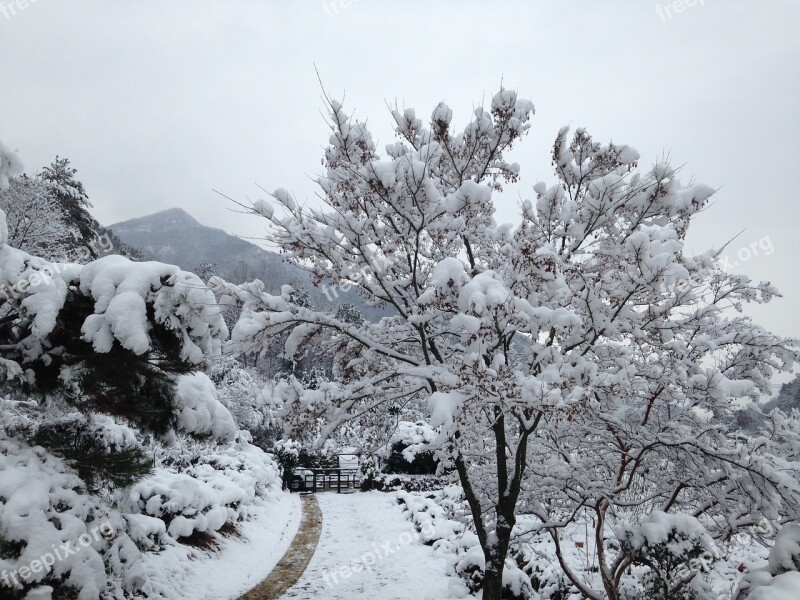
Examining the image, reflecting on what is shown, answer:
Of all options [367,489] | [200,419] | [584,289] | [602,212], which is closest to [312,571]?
[200,419]

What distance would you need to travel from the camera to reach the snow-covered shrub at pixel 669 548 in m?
4.47

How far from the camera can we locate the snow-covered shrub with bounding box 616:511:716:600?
447 cm

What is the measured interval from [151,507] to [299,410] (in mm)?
4842

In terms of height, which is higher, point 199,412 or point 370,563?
point 199,412

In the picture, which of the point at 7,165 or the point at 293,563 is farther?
the point at 293,563

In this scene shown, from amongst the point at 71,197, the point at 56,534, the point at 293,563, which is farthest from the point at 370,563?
the point at 71,197

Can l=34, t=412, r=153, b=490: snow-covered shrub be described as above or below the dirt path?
above

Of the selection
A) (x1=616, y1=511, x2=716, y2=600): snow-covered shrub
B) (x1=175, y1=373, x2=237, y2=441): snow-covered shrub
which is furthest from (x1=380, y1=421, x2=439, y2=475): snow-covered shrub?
(x1=175, y1=373, x2=237, y2=441): snow-covered shrub

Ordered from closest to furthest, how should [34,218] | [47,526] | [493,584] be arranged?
1. [47,526]
2. [493,584]
3. [34,218]

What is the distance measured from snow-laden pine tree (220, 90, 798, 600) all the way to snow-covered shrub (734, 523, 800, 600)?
0.93ft

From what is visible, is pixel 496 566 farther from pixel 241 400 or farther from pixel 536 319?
pixel 241 400

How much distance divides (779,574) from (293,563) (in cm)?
752

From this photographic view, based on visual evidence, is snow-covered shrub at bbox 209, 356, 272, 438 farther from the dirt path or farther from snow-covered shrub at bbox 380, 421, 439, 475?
the dirt path

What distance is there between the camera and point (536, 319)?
3875mm
